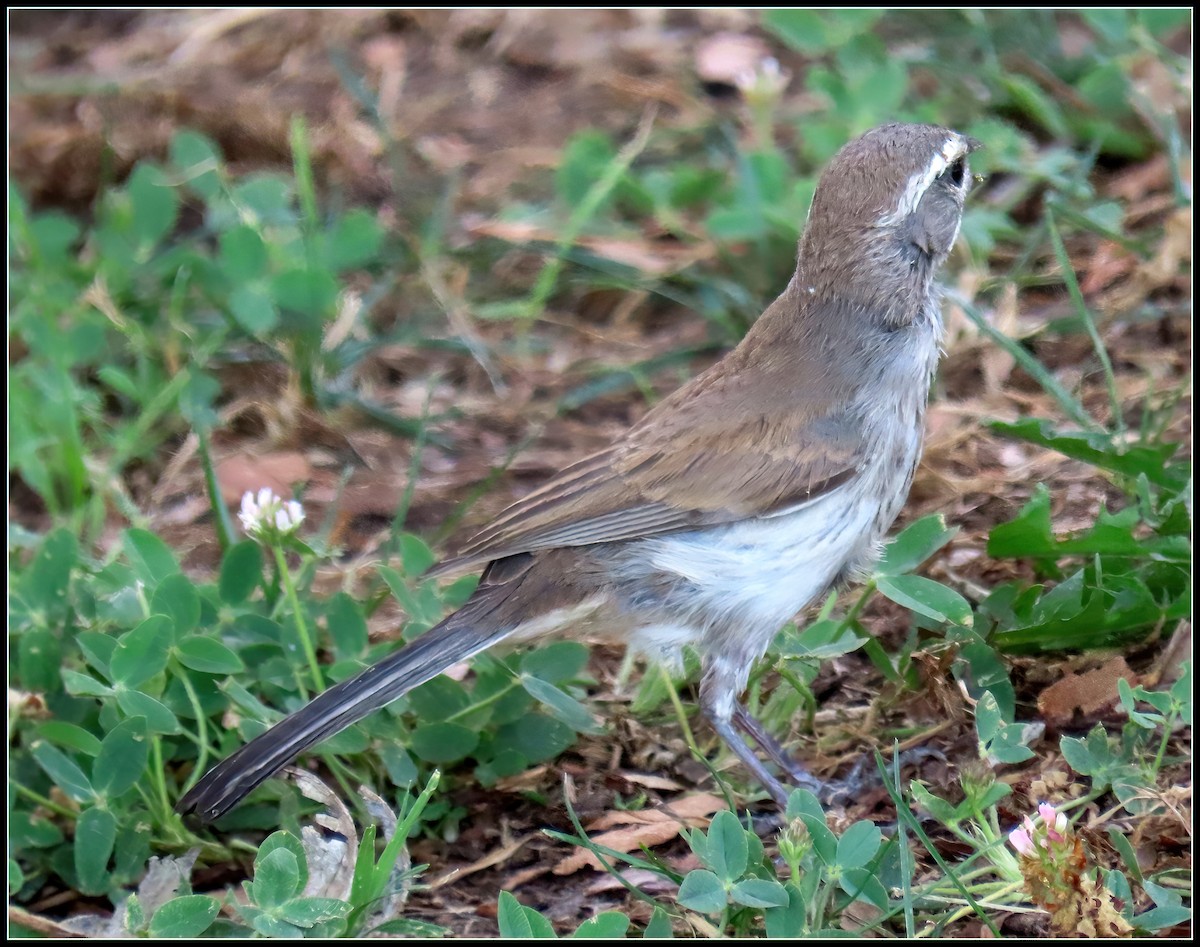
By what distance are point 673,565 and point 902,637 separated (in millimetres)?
915

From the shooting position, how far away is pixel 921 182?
4.50 meters

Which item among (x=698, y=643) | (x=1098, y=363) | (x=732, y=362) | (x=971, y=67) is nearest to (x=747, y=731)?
(x=698, y=643)

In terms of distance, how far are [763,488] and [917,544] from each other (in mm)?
477

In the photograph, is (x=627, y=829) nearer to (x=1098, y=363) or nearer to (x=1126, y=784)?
(x=1126, y=784)

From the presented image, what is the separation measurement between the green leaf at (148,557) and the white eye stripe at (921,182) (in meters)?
2.48

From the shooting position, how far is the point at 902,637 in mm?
4754

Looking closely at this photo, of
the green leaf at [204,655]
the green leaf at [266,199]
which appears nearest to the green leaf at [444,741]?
the green leaf at [204,655]

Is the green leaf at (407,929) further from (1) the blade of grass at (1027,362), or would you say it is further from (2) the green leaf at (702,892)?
(1) the blade of grass at (1027,362)

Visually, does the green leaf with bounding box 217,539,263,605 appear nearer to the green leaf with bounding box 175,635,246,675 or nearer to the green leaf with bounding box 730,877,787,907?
the green leaf with bounding box 175,635,246,675

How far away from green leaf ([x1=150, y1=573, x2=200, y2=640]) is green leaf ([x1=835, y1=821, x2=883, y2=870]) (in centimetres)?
207

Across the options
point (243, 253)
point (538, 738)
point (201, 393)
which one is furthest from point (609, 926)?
point (243, 253)

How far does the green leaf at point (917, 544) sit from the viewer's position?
13.9ft

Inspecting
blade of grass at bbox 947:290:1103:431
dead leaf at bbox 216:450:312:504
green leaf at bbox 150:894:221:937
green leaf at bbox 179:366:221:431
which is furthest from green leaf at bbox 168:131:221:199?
green leaf at bbox 150:894:221:937

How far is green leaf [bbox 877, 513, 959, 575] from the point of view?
4.24 metres
